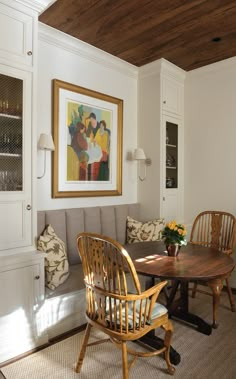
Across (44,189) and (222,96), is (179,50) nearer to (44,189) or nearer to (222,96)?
(222,96)

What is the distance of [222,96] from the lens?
351 cm

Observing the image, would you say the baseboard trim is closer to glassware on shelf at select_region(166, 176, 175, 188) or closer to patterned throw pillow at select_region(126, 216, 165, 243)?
patterned throw pillow at select_region(126, 216, 165, 243)

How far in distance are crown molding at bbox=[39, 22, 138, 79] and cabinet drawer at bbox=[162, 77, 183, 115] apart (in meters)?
0.45

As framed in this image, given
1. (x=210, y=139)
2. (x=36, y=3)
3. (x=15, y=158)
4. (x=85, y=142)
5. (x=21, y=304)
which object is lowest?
(x=21, y=304)

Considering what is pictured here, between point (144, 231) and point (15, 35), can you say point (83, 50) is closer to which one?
point (15, 35)

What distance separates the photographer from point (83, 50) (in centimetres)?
307

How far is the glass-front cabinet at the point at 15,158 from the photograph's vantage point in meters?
2.12

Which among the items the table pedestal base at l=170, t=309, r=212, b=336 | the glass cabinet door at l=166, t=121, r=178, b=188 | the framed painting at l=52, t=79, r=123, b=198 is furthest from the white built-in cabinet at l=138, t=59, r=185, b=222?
the table pedestal base at l=170, t=309, r=212, b=336

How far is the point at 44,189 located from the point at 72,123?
76cm

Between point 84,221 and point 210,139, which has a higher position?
point 210,139

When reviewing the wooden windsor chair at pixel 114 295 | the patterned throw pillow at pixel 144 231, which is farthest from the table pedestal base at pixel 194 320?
the patterned throw pillow at pixel 144 231

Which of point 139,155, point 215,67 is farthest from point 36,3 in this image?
point 215,67

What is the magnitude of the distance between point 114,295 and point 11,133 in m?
1.42

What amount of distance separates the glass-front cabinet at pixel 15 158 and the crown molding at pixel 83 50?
0.82 m
